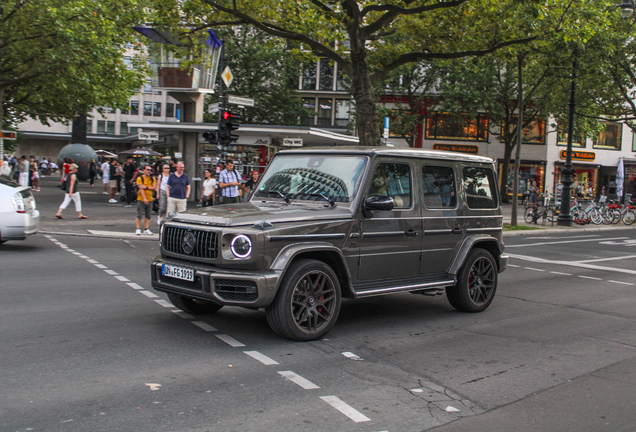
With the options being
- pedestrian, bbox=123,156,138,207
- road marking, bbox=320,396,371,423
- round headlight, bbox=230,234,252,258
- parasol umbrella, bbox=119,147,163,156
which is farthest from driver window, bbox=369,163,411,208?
parasol umbrella, bbox=119,147,163,156

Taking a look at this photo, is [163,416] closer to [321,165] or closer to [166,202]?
[321,165]

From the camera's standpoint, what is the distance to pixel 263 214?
580 cm

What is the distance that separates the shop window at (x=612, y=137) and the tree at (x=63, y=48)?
3793cm

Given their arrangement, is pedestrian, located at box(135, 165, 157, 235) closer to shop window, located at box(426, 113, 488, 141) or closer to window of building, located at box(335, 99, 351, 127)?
shop window, located at box(426, 113, 488, 141)

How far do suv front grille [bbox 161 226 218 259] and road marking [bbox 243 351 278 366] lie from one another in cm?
94

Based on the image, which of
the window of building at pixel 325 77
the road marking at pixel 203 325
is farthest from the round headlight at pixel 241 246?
the window of building at pixel 325 77

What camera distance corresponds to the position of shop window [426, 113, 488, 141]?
1740 inches

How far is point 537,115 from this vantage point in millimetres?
37531

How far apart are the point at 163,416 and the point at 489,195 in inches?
216

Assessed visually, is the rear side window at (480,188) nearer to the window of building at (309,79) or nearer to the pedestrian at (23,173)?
the pedestrian at (23,173)

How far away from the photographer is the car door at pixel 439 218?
6980 millimetres

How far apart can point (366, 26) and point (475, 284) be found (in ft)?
43.6

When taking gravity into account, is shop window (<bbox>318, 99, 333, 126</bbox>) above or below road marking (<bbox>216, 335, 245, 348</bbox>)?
above

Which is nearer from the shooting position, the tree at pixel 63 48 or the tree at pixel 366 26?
the tree at pixel 366 26
